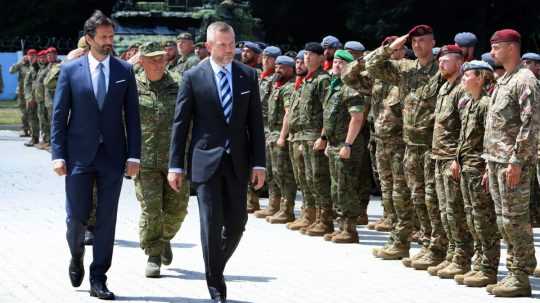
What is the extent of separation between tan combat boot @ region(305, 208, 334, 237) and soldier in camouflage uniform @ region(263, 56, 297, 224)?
3.82 ft

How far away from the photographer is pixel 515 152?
976 centimetres

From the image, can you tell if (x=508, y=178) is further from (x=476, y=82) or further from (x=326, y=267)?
(x=326, y=267)

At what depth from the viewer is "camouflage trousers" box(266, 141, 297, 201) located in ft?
49.9

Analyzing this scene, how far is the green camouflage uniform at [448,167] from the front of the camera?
10.7 meters

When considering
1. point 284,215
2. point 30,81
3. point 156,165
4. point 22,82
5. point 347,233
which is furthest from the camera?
point 22,82

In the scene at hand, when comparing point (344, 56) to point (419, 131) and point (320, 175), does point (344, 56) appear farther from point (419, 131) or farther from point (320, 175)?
point (419, 131)

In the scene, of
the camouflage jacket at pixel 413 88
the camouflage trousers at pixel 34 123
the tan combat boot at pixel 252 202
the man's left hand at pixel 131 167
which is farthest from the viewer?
the camouflage trousers at pixel 34 123

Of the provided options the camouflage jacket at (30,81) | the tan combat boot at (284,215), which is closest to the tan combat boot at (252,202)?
the tan combat boot at (284,215)

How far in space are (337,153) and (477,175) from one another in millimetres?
3152

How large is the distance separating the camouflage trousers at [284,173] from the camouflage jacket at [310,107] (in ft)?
3.29

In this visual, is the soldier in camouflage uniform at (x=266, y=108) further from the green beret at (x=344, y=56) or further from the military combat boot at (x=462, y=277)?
the military combat boot at (x=462, y=277)

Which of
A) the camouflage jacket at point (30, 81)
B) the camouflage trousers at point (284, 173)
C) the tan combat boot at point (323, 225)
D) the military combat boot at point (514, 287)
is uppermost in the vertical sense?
the military combat boot at point (514, 287)

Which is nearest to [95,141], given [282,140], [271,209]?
[282,140]

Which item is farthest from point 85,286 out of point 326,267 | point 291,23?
point 291,23
